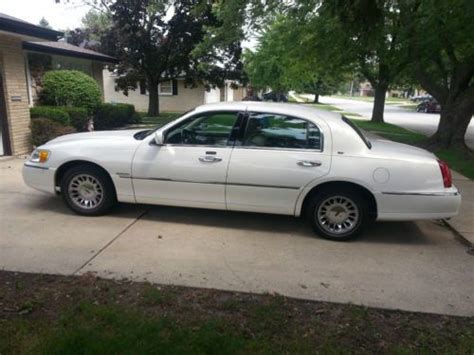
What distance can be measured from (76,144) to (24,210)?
124cm

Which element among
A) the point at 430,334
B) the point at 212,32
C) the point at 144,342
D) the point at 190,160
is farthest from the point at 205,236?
the point at 212,32

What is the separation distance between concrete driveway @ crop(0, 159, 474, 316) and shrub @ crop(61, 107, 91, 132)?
682cm

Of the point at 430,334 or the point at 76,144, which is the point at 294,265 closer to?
the point at 430,334

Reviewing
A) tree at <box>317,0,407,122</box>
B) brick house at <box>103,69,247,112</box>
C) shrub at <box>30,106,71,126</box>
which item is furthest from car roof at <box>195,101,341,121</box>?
brick house at <box>103,69,247,112</box>

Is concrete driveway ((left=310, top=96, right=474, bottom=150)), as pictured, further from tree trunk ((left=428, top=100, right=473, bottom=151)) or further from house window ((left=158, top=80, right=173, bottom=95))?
house window ((left=158, top=80, right=173, bottom=95))

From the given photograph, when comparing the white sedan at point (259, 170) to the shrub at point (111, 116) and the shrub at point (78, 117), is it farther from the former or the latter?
the shrub at point (111, 116)

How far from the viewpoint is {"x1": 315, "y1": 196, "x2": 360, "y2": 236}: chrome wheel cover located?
17.5 feet

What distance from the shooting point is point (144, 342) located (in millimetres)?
3107

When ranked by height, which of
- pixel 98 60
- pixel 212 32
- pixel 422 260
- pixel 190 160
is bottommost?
pixel 422 260

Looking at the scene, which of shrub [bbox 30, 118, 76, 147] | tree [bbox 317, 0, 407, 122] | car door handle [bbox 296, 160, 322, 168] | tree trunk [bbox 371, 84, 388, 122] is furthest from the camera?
tree trunk [bbox 371, 84, 388, 122]

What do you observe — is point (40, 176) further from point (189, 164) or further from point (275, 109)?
point (275, 109)

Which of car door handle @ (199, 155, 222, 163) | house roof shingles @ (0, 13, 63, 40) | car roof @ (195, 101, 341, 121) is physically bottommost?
car door handle @ (199, 155, 222, 163)

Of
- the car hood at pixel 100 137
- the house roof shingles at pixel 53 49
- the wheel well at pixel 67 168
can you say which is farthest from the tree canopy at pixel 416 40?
the wheel well at pixel 67 168

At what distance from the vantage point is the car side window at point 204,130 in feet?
18.4
